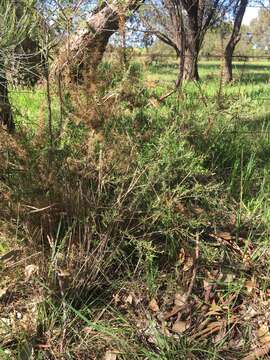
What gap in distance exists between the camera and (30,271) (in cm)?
208

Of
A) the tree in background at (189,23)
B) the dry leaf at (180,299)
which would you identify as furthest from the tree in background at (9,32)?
the dry leaf at (180,299)

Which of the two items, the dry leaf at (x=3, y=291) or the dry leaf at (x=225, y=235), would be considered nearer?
the dry leaf at (x=3, y=291)

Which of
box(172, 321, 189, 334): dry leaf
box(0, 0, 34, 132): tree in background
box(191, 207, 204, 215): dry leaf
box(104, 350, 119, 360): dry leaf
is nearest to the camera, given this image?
box(104, 350, 119, 360): dry leaf

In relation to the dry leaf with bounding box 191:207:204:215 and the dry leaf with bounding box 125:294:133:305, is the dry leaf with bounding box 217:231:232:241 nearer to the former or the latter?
the dry leaf with bounding box 191:207:204:215

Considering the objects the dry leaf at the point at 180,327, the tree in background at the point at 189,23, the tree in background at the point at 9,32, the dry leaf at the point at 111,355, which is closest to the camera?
the dry leaf at the point at 111,355

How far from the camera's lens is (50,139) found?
226cm

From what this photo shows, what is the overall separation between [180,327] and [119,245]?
438 millimetres

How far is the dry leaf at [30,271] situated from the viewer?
81.7 inches

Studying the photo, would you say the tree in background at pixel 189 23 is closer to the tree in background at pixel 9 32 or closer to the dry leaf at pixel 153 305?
the tree in background at pixel 9 32

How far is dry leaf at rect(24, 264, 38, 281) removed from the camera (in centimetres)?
208

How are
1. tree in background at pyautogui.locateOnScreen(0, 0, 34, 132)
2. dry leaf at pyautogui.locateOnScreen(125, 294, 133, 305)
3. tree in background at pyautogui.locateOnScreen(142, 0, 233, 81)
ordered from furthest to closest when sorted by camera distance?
tree in background at pyautogui.locateOnScreen(142, 0, 233, 81) → tree in background at pyautogui.locateOnScreen(0, 0, 34, 132) → dry leaf at pyautogui.locateOnScreen(125, 294, 133, 305)

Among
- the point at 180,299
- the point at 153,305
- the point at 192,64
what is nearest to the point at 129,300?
the point at 153,305

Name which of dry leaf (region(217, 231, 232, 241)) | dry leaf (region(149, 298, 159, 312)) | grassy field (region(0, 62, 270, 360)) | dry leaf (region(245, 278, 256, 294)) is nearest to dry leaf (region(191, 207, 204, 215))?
grassy field (region(0, 62, 270, 360))

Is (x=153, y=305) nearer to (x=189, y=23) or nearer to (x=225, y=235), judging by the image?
(x=225, y=235)
